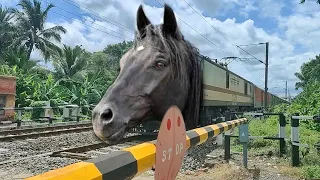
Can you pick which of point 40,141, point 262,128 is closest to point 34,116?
point 40,141

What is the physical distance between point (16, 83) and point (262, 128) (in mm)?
17600

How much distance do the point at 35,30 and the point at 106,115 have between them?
138ft

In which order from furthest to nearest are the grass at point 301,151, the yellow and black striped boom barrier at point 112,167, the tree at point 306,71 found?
the tree at point 306,71
the grass at point 301,151
the yellow and black striped boom barrier at point 112,167

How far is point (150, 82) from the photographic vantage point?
81.9 inches

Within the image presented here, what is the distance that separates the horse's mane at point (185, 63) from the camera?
7.40ft

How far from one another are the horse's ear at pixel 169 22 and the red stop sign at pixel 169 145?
2.29 feet

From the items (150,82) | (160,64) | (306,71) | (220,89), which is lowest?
(150,82)

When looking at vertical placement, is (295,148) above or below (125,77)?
below

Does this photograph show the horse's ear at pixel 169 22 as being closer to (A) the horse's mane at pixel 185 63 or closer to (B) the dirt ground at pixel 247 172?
(A) the horse's mane at pixel 185 63

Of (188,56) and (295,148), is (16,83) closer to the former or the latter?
(295,148)

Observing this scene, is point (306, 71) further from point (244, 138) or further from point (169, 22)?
point (169, 22)

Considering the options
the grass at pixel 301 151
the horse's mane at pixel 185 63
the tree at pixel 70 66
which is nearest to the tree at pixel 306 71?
the tree at pixel 70 66

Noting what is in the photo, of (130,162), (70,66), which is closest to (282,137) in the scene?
(130,162)

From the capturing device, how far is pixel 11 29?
39250 millimetres
